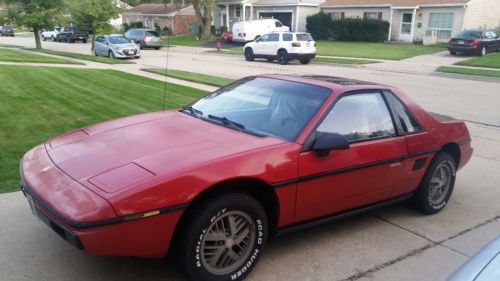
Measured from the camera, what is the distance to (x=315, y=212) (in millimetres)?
3768

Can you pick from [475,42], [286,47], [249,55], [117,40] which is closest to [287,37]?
[286,47]

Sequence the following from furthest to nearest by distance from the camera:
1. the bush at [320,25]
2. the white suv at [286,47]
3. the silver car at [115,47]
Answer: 1. the bush at [320,25]
2. the silver car at [115,47]
3. the white suv at [286,47]

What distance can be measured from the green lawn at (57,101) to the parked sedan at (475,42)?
69.8 feet

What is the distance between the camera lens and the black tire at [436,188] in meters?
4.72

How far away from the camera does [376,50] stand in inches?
1258

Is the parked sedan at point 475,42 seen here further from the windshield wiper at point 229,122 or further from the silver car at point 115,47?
the windshield wiper at point 229,122

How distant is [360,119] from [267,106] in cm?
84

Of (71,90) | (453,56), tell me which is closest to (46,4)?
(71,90)

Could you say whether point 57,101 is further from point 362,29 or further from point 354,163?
point 362,29

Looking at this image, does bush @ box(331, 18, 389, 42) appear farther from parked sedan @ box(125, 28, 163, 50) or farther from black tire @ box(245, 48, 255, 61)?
parked sedan @ box(125, 28, 163, 50)

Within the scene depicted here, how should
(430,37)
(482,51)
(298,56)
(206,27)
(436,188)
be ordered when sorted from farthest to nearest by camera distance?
(206,27) → (430,37) → (482,51) → (298,56) → (436,188)

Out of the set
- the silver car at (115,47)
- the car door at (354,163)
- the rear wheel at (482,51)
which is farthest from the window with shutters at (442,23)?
the car door at (354,163)

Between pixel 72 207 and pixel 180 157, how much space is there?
775 millimetres

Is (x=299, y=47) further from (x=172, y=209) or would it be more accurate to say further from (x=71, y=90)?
(x=172, y=209)
